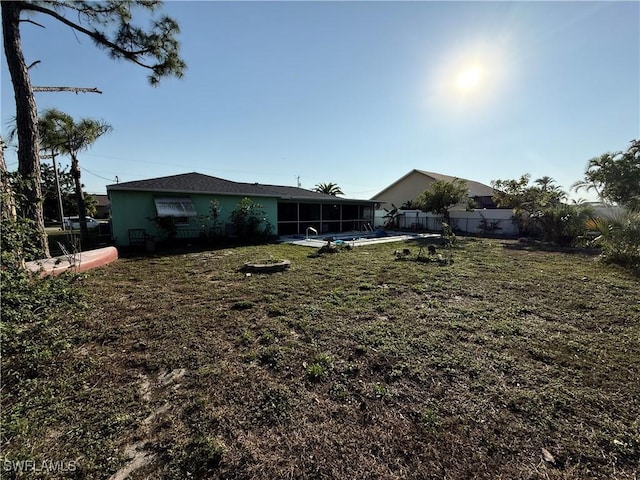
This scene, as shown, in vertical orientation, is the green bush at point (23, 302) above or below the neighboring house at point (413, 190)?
below

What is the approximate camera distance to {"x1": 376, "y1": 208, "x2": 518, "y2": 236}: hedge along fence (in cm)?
2147

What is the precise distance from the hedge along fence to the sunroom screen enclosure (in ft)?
18.1

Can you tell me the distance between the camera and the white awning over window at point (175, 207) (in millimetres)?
12266

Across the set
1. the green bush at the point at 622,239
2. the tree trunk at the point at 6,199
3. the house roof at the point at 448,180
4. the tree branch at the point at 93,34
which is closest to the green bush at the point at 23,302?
the tree trunk at the point at 6,199

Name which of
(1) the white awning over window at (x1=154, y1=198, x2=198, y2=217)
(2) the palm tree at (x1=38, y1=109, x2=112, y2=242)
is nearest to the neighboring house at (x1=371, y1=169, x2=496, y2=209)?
(1) the white awning over window at (x1=154, y1=198, x2=198, y2=217)

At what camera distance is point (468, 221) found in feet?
77.4

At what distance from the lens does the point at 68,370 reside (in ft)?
10.2

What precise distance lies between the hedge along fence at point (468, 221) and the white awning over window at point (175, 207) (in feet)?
62.3

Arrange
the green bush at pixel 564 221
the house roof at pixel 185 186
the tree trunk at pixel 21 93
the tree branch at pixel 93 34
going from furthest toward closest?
the green bush at pixel 564 221 < the house roof at pixel 185 186 < the tree branch at pixel 93 34 < the tree trunk at pixel 21 93

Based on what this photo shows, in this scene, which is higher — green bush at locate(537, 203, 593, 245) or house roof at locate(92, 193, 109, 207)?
house roof at locate(92, 193, 109, 207)

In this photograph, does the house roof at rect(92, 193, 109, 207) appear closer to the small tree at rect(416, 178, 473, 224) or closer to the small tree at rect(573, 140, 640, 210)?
the small tree at rect(416, 178, 473, 224)

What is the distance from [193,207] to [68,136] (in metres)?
9.62

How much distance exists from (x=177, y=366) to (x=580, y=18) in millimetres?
12132

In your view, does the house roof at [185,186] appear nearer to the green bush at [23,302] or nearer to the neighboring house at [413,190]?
the green bush at [23,302]
